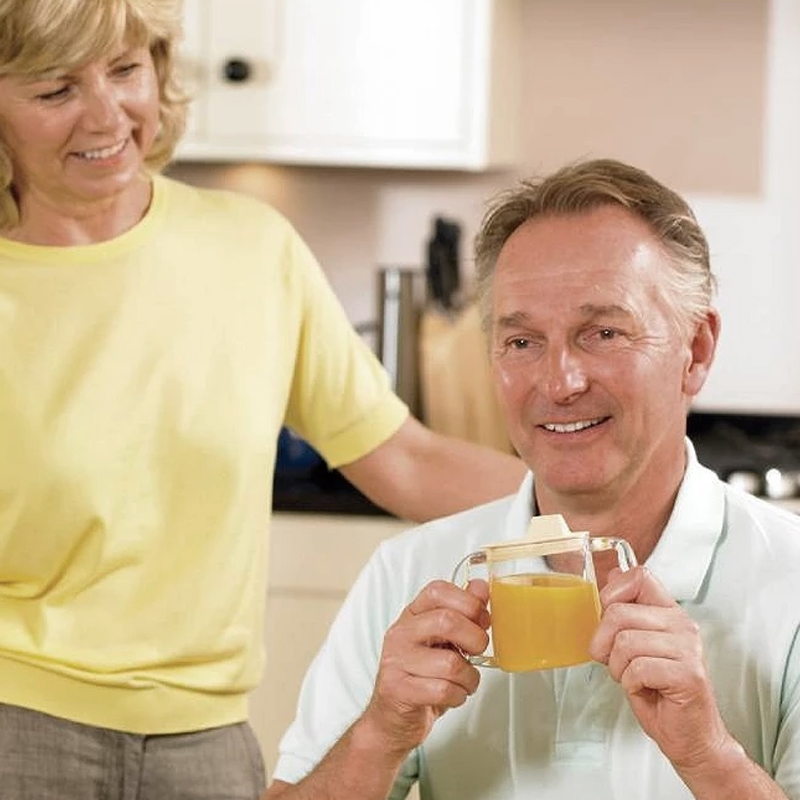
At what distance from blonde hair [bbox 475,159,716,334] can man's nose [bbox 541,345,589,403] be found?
0.37ft

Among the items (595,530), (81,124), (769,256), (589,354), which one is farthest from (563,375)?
(769,256)

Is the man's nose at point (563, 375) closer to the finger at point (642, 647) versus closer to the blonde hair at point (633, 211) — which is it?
the blonde hair at point (633, 211)

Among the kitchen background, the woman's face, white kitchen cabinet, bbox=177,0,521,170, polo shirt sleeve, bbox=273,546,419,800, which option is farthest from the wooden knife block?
polo shirt sleeve, bbox=273,546,419,800

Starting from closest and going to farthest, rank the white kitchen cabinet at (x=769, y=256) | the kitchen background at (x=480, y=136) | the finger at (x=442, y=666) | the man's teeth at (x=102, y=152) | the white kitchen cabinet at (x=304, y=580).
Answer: the finger at (x=442, y=666), the man's teeth at (x=102, y=152), the white kitchen cabinet at (x=304, y=580), the kitchen background at (x=480, y=136), the white kitchen cabinet at (x=769, y=256)

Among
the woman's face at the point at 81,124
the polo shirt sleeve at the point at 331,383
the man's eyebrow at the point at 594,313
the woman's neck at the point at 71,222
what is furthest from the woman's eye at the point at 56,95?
the man's eyebrow at the point at 594,313

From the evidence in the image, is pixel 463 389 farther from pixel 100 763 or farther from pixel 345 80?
pixel 100 763

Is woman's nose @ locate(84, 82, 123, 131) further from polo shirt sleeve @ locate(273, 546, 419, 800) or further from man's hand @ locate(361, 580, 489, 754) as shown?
man's hand @ locate(361, 580, 489, 754)

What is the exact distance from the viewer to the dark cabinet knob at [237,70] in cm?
360

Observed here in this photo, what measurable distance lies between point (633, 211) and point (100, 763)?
0.91 meters

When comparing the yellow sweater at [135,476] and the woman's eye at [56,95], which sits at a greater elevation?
the woman's eye at [56,95]

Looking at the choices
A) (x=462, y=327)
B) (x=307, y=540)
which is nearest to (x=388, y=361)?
(x=462, y=327)

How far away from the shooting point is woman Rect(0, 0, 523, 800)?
2148 mm

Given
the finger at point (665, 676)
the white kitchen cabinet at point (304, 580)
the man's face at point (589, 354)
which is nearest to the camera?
the finger at point (665, 676)

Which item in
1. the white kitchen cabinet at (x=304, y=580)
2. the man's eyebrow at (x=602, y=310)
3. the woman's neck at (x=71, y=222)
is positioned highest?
the woman's neck at (x=71, y=222)
